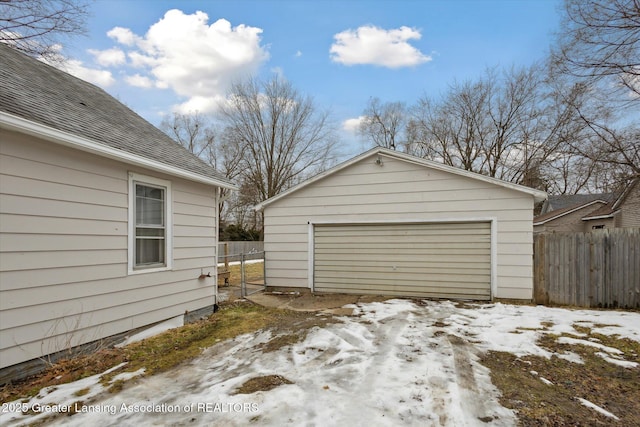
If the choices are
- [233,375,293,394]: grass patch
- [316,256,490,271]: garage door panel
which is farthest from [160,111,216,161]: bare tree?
[233,375,293,394]: grass patch

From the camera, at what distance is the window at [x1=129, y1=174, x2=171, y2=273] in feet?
→ 15.4

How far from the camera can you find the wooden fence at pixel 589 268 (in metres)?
6.47

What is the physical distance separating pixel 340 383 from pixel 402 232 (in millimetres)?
5160

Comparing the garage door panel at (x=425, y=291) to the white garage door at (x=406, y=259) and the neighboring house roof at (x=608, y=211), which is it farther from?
the neighboring house roof at (x=608, y=211)

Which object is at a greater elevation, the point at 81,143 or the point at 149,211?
the point at 81,143

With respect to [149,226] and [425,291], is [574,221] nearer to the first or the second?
[425,291]

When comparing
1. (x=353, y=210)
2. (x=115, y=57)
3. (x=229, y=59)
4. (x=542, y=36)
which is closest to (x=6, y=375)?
(x=353, y=210)

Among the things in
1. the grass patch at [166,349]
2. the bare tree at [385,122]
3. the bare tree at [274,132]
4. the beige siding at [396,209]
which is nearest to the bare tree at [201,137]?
the bare tree at [274,132]

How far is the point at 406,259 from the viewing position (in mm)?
7762

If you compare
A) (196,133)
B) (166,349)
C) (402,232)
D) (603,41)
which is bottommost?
(166,349)

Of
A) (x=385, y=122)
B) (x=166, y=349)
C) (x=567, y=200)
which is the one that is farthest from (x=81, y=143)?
(x=567, y=200)

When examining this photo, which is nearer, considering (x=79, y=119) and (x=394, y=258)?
(x=79, y=119)

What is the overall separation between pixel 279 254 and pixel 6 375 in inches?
234

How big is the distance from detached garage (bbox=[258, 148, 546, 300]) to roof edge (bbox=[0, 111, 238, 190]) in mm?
3632
